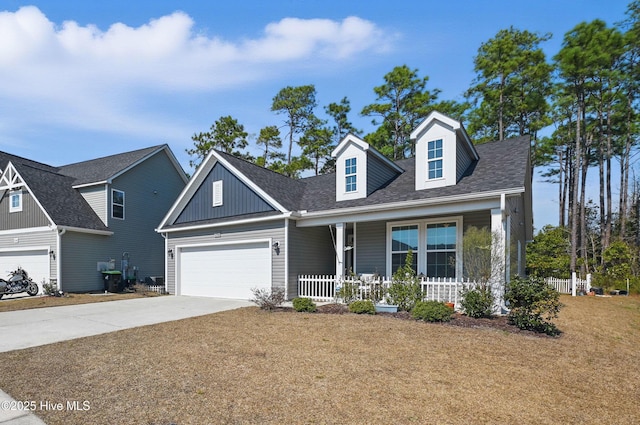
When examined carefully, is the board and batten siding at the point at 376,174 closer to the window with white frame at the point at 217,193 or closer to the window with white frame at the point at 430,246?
the window with white frame at the point at 430,246

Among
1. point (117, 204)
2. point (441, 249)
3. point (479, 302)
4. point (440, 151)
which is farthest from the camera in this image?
point (117, 204)

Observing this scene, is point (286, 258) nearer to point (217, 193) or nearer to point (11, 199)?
point (217, 193)

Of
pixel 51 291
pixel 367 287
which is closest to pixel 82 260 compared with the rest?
pixel 51 291

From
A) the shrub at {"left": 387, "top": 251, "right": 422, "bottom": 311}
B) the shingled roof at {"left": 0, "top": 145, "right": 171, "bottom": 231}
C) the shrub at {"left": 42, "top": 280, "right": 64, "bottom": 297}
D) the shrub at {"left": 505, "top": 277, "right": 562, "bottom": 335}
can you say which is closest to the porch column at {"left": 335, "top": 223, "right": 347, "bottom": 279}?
the shrub at {"left": 387, "top": 251, "right": 422, "bottom": 311}

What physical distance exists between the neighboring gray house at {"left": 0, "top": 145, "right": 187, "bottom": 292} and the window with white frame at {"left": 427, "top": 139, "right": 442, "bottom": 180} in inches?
612

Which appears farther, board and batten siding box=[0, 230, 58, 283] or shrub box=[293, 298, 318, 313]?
board and batten siding box=[0, 230, 58, 283]

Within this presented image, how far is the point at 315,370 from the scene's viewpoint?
5055mm

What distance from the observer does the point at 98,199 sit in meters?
18.5

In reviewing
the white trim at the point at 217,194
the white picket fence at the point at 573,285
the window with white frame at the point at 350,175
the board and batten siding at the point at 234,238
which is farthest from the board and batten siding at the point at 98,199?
the white picket fence at the point at 573,285

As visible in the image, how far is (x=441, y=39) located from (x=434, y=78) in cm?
1630

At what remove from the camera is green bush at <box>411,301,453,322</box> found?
827 centimetres

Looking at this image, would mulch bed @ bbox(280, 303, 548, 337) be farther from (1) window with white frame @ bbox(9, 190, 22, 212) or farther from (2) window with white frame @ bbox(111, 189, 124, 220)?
(1) window with white frame @ bbox(9, 190, 22, 212)

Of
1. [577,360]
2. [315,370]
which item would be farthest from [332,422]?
[577,360]

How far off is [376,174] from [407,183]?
46.3 inches
